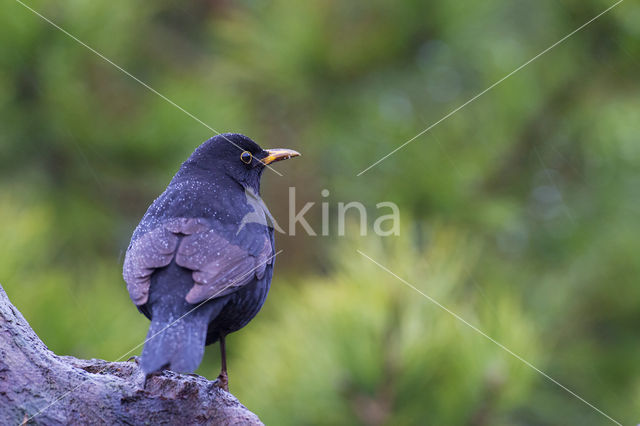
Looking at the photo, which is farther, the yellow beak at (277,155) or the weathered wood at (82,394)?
the yellow beak at (277,155)

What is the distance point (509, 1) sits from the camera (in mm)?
7441

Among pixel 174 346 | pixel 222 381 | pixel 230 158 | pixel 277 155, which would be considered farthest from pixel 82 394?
pixel 277 155

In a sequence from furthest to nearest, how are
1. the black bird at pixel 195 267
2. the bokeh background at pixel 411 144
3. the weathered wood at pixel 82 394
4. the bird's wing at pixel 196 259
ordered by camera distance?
1. the bokeh background at pixel 411 144
2. the bird's wing at pixel 196 259
3. the black bird at pixel 195 267
4. the weathered wood at pixel 82 394

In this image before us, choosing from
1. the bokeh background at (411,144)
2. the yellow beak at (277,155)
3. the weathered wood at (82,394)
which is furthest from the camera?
the bokeh background at (411,144)

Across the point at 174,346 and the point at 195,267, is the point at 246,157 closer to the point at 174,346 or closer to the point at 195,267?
the point at 195,267

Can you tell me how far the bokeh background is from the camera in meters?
5.98

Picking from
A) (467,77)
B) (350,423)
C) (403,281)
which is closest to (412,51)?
(467,77)

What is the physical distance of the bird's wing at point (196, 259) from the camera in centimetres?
325

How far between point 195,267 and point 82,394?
656mm

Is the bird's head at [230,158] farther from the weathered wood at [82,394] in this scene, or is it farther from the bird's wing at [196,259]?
the weathered wood at [82,394]

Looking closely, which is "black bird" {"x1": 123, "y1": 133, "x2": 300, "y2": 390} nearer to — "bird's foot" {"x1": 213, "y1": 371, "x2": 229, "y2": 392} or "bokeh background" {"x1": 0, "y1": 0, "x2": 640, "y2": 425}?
"bird's foot" {"x1": 213, "y1": 371, "x2": 229, "y2": 392}

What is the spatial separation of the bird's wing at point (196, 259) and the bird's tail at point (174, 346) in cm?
12

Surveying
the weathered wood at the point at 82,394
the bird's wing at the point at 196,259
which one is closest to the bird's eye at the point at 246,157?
the bird's wing at the point at 196,259

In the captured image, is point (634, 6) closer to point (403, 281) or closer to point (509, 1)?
point (509, 1)
